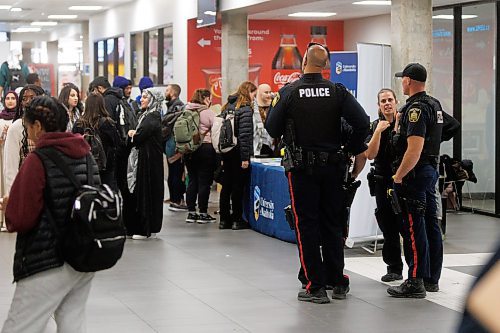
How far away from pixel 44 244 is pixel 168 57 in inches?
590

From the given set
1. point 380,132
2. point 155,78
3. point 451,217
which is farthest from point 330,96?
point 155,78

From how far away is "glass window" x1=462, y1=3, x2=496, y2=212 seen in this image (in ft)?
40.9

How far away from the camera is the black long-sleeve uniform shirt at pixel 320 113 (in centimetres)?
652

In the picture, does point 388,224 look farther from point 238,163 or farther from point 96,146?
point 238,163

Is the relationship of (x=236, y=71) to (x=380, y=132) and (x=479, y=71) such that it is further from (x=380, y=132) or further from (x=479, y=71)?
(x=380, y=132)

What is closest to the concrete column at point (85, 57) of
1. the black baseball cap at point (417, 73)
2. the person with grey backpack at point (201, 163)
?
the person with grey backpack at point (201, 163)

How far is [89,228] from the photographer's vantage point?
3.85 m

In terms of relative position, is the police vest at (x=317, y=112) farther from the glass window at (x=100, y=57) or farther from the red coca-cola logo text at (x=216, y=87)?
the glass window at (x=100, y=57)

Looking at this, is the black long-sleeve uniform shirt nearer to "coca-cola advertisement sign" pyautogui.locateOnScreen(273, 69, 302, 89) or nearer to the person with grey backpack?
the person with grey backpack

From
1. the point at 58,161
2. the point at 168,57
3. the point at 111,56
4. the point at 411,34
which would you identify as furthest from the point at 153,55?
the point at 58,161

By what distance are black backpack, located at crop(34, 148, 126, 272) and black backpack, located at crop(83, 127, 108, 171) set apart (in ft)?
16.6

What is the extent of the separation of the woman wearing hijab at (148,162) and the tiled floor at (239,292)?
395 mm

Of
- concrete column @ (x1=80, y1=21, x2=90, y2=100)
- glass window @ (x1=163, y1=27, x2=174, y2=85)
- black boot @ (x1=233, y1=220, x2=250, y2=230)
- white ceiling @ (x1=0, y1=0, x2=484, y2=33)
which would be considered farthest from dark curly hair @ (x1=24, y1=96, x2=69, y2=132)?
concrete column @ (x1=80, y1=21, x2=90, y2=100)

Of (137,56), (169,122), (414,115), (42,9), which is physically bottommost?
(169,122)
